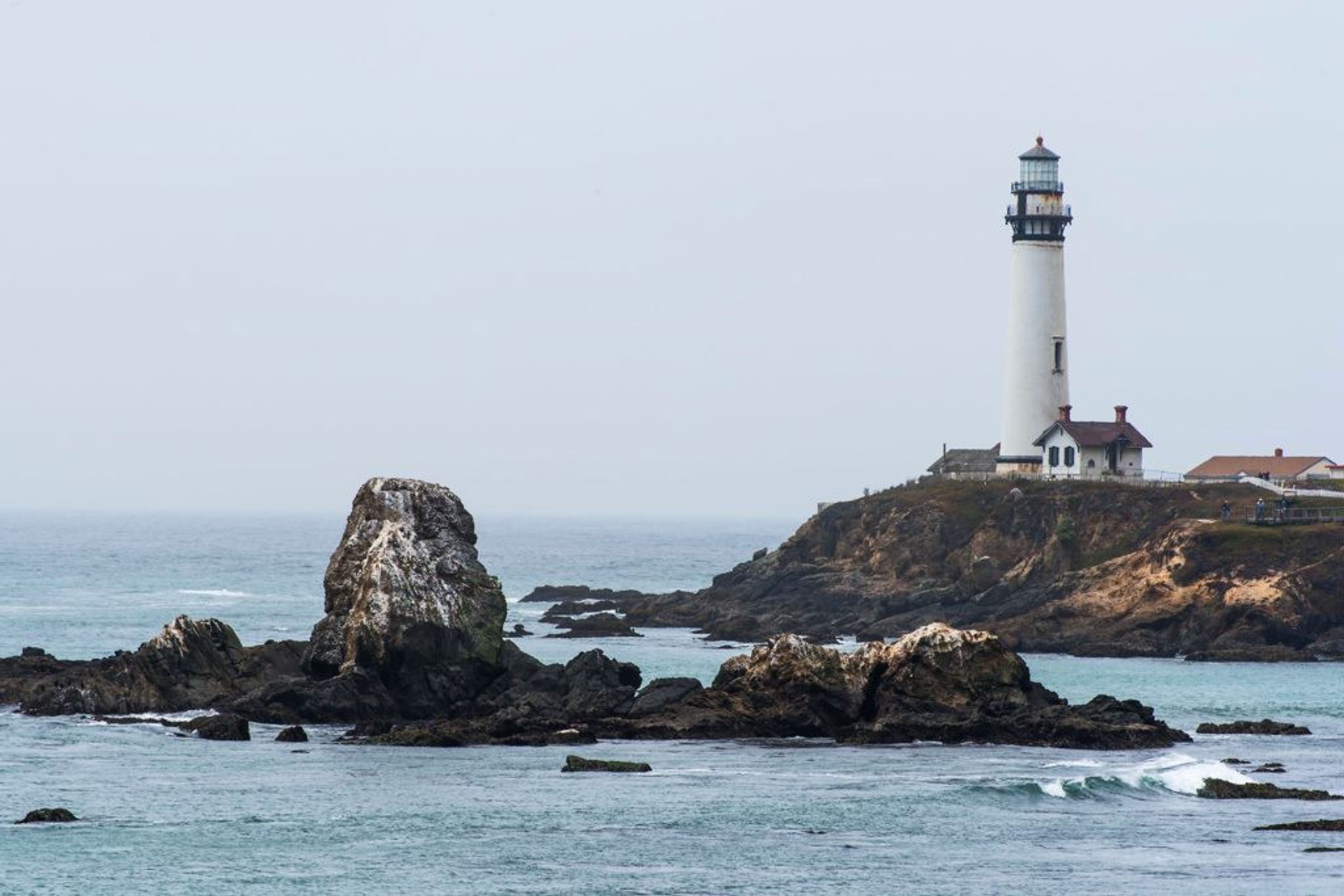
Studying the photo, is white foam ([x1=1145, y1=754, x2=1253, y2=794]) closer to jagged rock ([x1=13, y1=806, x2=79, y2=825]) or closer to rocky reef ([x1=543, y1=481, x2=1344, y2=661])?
jagged rock ([x1=13, y1=806, x2=79, y2=825])

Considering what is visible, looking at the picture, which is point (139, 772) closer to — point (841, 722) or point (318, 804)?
point (318, 804)

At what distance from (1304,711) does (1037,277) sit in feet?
137

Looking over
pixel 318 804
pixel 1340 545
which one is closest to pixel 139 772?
pixel 318 804

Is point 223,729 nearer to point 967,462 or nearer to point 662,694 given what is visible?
point 662,694

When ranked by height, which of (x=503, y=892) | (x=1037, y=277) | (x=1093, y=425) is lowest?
(x=503, y=892)

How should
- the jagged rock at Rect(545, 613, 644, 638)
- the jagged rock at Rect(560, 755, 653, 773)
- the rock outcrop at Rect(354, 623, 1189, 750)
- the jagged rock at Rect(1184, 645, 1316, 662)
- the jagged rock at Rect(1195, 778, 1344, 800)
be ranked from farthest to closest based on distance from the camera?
1. the jagged rock at Rect(545, 613, 644, 638)
2. the jagged rock at Rect(1184, 645, 1316, 662)
3. the rock outcrop at Rect(354, 623, 1189, 750)
4. the jagged rock at Rect(560, 755, 653, 773)
5. the jagged rock at Rect(1195, 778, 1344, 800)

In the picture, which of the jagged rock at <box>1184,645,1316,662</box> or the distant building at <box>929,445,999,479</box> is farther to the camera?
the distant building at <box>929,445,999,479</box>

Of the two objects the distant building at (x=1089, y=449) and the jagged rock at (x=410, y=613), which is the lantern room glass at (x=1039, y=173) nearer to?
the distant building at (x=1089, y=449)

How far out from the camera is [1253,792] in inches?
1906

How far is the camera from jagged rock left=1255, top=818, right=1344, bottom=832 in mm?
43500

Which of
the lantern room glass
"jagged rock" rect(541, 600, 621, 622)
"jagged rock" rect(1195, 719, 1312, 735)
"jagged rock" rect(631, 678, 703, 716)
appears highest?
the lantern room glass

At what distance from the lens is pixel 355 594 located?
59469 mm

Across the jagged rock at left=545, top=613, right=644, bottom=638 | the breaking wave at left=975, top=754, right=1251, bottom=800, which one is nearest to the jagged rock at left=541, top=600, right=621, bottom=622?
the jagged rock at left=545, top=613, right=644, bottom=638

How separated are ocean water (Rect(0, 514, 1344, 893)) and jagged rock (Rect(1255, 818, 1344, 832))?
491 millimetres
